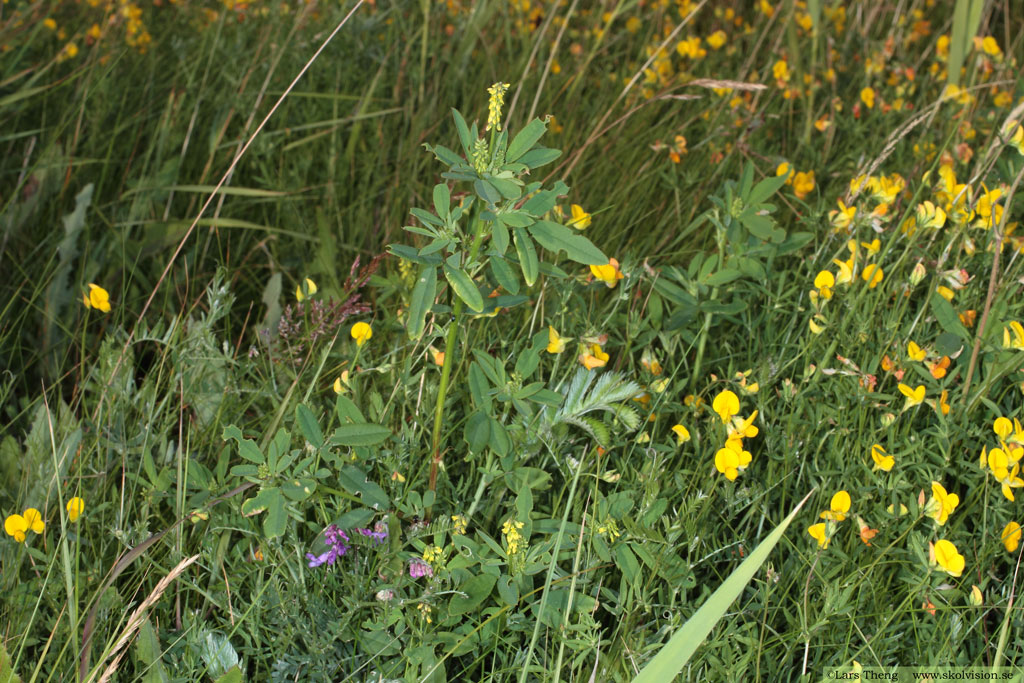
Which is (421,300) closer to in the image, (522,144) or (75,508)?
(522,144)

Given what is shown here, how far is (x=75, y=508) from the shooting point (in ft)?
4.14

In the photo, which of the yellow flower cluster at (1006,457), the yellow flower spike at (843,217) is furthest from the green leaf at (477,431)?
the yellow flower spike at (843,217)

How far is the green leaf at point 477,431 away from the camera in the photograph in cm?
122

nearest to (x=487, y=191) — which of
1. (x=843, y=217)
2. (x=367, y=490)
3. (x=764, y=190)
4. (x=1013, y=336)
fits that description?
(x=367, y=490)

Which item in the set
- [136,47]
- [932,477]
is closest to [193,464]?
[932,477]

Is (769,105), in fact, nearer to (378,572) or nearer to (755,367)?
(755,367)

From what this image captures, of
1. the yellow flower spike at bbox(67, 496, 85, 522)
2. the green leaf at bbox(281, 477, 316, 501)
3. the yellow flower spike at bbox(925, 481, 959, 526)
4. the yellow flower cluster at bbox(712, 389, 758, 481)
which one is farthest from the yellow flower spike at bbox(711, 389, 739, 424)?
the yellow flower spike at bbox(67, 496, 85, 522)

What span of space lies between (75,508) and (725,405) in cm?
98

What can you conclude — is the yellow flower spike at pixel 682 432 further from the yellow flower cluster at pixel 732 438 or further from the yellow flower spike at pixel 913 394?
the yellow flower spike at pixel 913 394

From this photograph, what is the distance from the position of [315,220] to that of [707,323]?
1.10m

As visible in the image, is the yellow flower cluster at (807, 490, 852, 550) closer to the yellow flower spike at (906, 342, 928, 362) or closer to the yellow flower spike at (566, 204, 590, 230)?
the yellow flower spike at (906, 342, 928, 362)

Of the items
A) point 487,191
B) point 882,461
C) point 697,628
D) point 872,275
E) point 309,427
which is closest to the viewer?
point 697,628

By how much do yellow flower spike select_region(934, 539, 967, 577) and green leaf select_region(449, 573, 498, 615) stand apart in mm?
597

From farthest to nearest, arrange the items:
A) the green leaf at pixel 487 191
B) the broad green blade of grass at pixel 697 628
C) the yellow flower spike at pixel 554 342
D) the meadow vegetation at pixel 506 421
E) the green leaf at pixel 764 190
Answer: the green leaf at pixel 764 190, the yellow flower spike at pixel 554 342, the meadow vegetation at pixel 506 421, the green leaf at pixel 487 191, the broad green blade of grass at pixel 697 628
